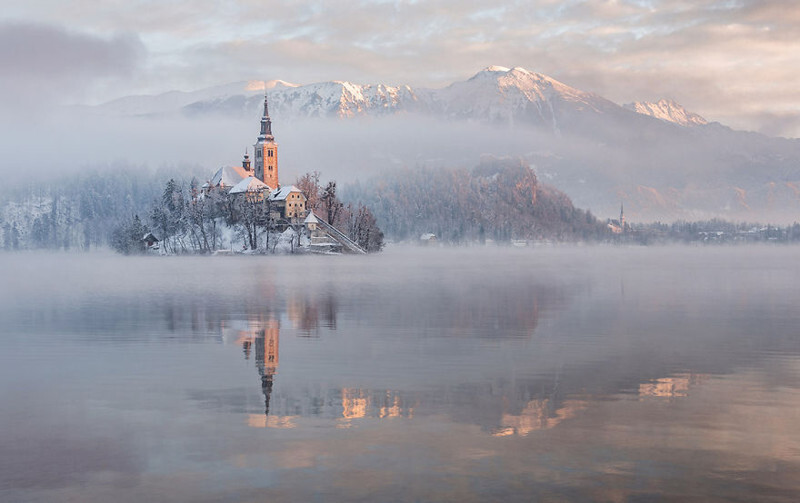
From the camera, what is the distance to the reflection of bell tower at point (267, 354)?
2955cm

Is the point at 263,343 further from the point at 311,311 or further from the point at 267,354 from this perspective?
the point at 311,311

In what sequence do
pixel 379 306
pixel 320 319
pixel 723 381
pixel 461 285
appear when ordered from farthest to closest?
pixel 461 285 < pixel 379 306 < pixel 320 319 < pixel 723 381

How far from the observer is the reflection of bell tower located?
96.9 ft

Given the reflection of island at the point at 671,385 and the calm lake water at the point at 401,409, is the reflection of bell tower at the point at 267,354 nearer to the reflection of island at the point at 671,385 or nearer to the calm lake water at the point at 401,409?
the calm lake water at the point at 401,409

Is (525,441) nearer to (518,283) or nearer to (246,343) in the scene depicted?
(246,343)

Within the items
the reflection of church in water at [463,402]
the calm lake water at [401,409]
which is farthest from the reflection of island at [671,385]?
the calm lake water at [401,409]

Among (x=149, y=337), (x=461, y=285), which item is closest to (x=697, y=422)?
(x=149, y=337)

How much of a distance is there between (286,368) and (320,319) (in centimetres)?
2136

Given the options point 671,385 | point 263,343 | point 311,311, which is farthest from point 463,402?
point 311,311

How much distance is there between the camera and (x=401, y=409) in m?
25.8

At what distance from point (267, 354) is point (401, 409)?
44.6 ft

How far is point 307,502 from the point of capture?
17.4 m

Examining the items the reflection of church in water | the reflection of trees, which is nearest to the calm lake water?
the reflection of church in water

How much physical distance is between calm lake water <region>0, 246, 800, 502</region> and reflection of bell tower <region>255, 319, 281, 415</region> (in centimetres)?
14
